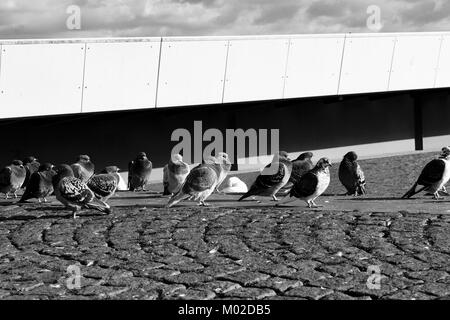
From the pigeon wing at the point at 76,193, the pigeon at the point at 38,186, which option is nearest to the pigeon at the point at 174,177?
the pigeon at the point at 38,186

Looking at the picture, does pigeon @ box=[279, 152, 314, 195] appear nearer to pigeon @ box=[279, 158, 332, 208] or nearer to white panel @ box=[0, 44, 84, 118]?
pigeon @ box=[279, 158, 332, 208]

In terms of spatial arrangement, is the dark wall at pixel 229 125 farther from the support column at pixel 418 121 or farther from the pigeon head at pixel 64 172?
the pigeon head at pixel 64 172

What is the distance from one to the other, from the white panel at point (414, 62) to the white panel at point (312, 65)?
2.18 meters

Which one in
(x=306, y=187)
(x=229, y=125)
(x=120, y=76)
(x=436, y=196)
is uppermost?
(x=120, y=76)

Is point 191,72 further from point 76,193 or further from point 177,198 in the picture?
point 76,193

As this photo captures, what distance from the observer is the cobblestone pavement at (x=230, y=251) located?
25.1 ft

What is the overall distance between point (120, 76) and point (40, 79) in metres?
1.92

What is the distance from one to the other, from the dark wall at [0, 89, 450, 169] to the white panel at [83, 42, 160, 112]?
1029 millimetres

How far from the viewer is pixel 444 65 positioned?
81.6 ft

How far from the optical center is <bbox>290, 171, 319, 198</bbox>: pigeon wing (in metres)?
12.2

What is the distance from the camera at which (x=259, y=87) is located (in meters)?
21.5

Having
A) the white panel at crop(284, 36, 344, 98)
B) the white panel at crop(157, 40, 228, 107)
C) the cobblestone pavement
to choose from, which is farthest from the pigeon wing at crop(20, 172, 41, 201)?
the white panel at crop(284, 36, 344, 98)

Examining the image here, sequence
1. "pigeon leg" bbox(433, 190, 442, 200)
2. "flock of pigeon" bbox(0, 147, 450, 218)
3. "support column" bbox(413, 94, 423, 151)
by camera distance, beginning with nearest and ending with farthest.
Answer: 1. "flock of pigeon" bbox(0, 147, 450, 218)
2. "pigeon leg" bbox(433, 190, 442, 200)
3. "support column" bbox(413, 94, 423, 151)

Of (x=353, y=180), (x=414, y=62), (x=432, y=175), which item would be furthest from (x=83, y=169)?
(x=414, y=62)
